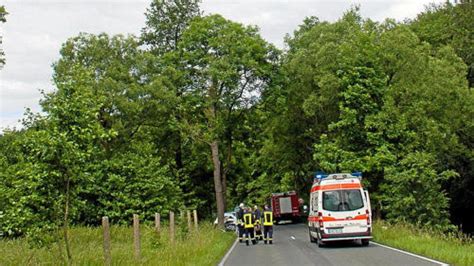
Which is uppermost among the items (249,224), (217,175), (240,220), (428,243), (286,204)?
(217,175)

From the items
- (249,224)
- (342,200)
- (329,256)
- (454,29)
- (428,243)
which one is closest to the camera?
(329,256)

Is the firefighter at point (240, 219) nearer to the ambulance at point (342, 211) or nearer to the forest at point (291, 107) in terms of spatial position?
the ambulance at point (342, 211)

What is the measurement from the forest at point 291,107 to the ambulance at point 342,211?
31.4 feet

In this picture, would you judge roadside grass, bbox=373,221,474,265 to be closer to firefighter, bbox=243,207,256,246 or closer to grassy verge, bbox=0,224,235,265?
firefighter, bbox=243,207,256,246

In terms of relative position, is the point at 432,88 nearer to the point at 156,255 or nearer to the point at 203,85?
the point at 203,85

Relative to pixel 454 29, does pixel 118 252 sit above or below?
below

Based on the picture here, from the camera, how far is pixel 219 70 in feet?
142

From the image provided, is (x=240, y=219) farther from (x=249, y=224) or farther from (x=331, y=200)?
(x=331, y=200)

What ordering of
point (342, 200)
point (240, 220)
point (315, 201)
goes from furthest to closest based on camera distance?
1. point (240, 220)
2. point (315, 201)
3. point (342, 200)

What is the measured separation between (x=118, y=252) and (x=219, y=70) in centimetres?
2800

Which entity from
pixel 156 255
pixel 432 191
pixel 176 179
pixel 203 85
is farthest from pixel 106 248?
pixel 176 179

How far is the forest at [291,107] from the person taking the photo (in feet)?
123

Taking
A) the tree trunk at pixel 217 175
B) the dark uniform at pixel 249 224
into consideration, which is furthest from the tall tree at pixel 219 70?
the dark uniform at pixel 249 224

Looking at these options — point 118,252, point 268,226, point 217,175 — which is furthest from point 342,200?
point 217,175
